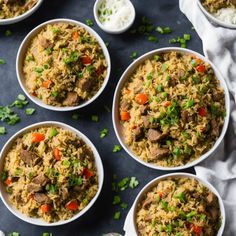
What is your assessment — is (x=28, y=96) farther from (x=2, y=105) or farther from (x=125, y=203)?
(x=125, y=203)

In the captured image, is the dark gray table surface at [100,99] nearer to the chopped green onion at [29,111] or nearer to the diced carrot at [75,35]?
the chopped green onion at [29,111]

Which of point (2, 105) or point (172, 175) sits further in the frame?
point (2, 105)

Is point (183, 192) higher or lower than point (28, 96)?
lower

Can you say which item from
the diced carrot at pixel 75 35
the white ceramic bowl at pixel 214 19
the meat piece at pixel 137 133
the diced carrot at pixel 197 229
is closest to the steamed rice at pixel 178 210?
the diced carrot at pixel 197 229

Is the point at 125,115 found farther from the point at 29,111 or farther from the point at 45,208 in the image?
the point at 45,208

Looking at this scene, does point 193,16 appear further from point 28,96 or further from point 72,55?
point 28,96

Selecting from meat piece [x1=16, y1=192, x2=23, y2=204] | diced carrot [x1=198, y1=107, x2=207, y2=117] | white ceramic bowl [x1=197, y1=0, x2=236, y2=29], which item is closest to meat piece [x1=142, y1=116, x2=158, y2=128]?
diced carrot [x1=198, y1=107, x2=207, y2=117]

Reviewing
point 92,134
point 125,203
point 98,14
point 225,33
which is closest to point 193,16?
point 225,33

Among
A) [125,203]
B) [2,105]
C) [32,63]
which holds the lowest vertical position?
[125,203]
